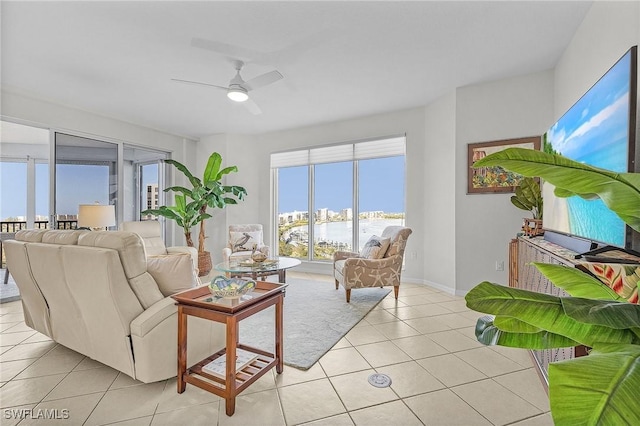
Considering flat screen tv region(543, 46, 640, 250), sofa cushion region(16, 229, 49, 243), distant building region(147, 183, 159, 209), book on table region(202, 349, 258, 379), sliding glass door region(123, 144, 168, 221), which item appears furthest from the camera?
distant building region(147, 183, 159, 209)

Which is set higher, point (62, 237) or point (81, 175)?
point (81, 175)

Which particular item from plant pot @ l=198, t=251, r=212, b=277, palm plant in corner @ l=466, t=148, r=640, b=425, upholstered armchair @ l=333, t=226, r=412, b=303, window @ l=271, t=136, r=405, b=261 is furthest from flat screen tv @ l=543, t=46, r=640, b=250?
plant pot @ l=198, t=251, r=212, b=277

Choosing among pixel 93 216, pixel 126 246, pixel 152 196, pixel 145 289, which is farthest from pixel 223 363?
pixel 152 196

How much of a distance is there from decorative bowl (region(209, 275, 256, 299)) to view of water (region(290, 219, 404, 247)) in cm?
349

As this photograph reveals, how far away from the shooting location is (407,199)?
4723 mm

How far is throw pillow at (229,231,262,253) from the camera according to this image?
5102mm

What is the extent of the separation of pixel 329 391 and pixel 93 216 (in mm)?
3826

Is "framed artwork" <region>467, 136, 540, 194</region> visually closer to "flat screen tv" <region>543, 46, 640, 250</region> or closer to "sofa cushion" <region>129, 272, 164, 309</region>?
"flat screen tv" <region>543, 46, 640, 250</region>

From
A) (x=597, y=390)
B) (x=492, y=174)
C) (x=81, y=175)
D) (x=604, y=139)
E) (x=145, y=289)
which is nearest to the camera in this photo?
(x=597, y=390)

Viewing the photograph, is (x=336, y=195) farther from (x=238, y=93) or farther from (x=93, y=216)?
(x=93, y=216)

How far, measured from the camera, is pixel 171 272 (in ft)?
6.77

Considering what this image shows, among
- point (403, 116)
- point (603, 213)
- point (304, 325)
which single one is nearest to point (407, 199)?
point (403, 116)

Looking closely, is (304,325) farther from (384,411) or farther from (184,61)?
(184,61)

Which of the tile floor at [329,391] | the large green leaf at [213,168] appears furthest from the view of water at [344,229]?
the tile floor at [329,391]
